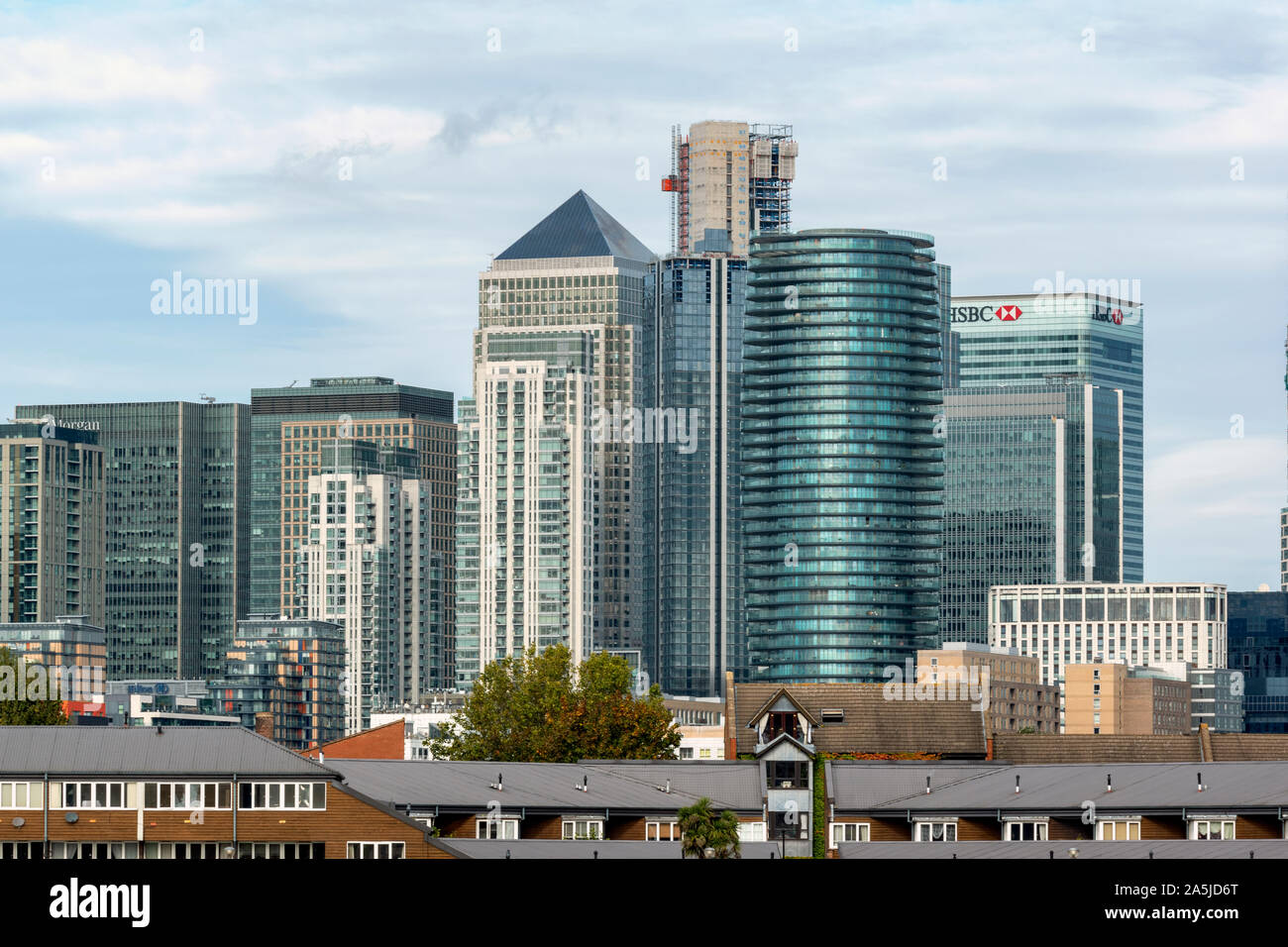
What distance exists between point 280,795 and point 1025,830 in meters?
42.2

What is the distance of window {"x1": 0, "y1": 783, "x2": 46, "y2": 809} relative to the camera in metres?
107

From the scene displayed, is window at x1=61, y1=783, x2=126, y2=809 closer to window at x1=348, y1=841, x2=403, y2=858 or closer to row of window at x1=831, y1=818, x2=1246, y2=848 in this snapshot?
window at x1=348, y1=841, x2=403, y2=858

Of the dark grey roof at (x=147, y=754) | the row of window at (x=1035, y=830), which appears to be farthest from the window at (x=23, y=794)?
the row of window at (x=1035, y=830)

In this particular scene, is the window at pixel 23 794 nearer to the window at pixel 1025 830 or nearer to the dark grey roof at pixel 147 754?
the dark grey roof at pixel 147 754

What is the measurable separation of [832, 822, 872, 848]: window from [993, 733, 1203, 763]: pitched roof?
3106 cm

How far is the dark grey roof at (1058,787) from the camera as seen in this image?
121 meters

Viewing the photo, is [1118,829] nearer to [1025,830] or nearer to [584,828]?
[1025,830]

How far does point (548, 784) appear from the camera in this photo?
437 feet

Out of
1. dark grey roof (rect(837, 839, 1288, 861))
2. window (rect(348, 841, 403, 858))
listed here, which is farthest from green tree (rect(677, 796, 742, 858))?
window (rect(348, 841, 403, 858))

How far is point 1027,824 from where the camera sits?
124m
